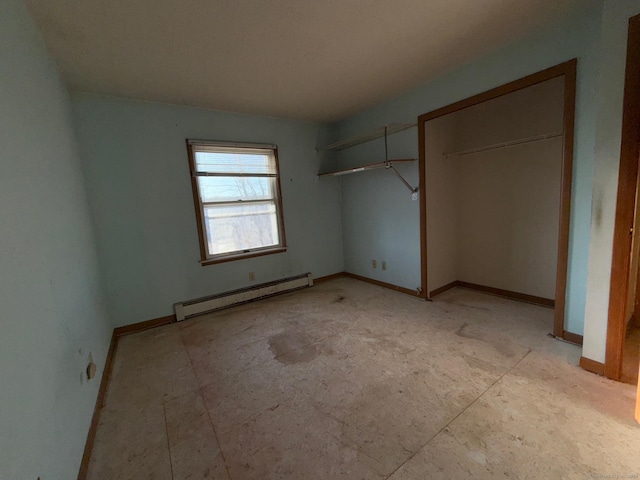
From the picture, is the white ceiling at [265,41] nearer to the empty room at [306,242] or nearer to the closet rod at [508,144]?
the empty room at [306,242]

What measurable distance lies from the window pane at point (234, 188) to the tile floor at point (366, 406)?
1.61m

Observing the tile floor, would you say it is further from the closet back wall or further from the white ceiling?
the white ceiling

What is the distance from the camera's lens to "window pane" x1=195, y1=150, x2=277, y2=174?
321cm

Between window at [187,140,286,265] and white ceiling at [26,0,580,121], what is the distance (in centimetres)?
68

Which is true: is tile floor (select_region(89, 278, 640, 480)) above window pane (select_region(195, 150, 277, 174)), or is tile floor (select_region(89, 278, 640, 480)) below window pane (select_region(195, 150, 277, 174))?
below

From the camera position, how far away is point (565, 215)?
2.08m

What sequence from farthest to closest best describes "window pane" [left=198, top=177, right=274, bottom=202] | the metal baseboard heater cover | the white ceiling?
1. "window pane" [left=198, top=177, right=274, bottom=202]
2. the metal baseboard heater cover
3. the white ceiling

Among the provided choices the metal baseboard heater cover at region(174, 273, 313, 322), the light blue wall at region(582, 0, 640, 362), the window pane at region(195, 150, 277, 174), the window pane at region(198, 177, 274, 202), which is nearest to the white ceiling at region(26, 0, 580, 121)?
the light blue wall at region(582, 0, 640, 362)

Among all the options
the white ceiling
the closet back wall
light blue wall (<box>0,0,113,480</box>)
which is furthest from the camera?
the closet back wall

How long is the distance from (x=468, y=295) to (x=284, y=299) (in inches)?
93.0

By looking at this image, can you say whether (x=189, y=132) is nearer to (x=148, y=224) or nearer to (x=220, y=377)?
(x=148, y=224)

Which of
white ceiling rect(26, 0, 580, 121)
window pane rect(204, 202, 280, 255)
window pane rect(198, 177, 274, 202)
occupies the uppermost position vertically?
white ceiling rect(26, 0, 580, 121)

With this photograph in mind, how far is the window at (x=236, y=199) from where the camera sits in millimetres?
3209

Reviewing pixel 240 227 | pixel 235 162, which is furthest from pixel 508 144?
pixel 240 227
